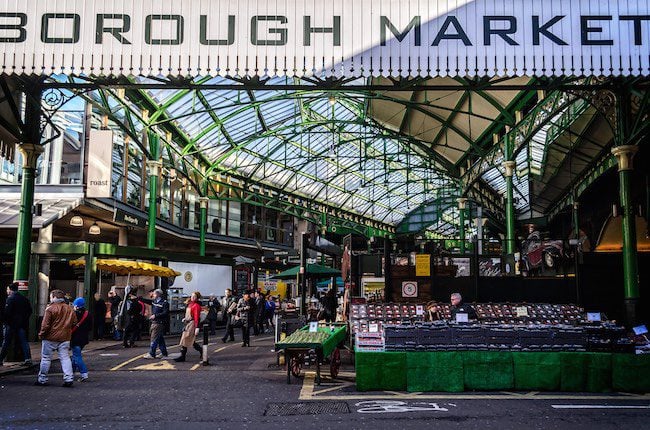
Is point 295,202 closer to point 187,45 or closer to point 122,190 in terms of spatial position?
point 122,190

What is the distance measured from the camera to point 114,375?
1251 cm

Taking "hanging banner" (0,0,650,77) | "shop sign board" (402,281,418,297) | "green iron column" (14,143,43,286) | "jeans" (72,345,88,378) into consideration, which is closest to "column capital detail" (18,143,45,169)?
"green iron column" (14,143,43,286)

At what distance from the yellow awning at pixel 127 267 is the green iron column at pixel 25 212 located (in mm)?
7542

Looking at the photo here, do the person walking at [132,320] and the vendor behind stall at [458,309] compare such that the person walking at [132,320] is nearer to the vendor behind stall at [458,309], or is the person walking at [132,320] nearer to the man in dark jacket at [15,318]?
the man in dark jacket at [15,318]

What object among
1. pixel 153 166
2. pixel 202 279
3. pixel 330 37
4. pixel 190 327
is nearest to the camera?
pixel 330 37

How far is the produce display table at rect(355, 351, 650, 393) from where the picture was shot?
10555 millimetres

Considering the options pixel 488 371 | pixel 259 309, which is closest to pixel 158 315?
pixel 488 371

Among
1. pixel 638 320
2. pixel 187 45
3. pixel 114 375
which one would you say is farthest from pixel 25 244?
pixel 638 320

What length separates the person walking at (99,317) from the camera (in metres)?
20.7

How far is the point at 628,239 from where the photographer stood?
1405 cm

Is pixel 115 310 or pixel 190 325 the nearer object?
pixel 190 325

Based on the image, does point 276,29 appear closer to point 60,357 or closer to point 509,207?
point 60,357

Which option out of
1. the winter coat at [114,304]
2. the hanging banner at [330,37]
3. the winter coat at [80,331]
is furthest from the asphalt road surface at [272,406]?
the winter coat at [114,304]

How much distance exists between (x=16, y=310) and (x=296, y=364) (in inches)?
213
